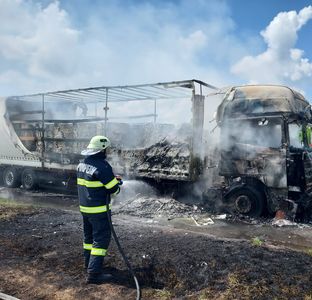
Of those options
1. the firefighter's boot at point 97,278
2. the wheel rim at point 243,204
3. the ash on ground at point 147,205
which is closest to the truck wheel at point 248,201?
the wheel rim at point 243,204

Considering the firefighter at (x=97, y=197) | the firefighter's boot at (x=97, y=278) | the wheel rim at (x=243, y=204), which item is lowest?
the firefighter's boot at (x=97, y=278)

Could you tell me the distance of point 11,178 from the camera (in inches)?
586

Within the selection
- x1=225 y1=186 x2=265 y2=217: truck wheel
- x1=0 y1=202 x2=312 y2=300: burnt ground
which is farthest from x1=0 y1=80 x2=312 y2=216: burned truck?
x1=0 y1=202 x2=312 y2=300: burnt ground

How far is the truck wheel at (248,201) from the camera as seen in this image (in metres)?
9.12

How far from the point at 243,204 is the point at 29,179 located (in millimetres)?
8439

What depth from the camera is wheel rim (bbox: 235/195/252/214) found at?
9211 millimetres

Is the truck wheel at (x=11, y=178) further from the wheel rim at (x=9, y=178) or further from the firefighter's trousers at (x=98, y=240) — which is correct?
the firefighter's trousers at (x=98, y=240)

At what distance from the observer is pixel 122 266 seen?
507cm

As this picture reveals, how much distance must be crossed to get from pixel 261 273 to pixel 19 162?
38.7 ft

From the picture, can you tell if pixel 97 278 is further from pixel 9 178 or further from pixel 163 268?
pixel 9 178

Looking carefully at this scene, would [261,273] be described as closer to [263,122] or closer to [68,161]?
[263,122]

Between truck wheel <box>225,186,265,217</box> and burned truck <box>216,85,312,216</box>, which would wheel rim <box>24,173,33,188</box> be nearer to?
burned truck <box>216,85,312,216</box>

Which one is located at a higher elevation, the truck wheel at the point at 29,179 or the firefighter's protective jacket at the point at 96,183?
the firefighter's protective jacket at the point at 96,183

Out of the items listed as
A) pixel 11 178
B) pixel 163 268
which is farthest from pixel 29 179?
pixel 163 268
